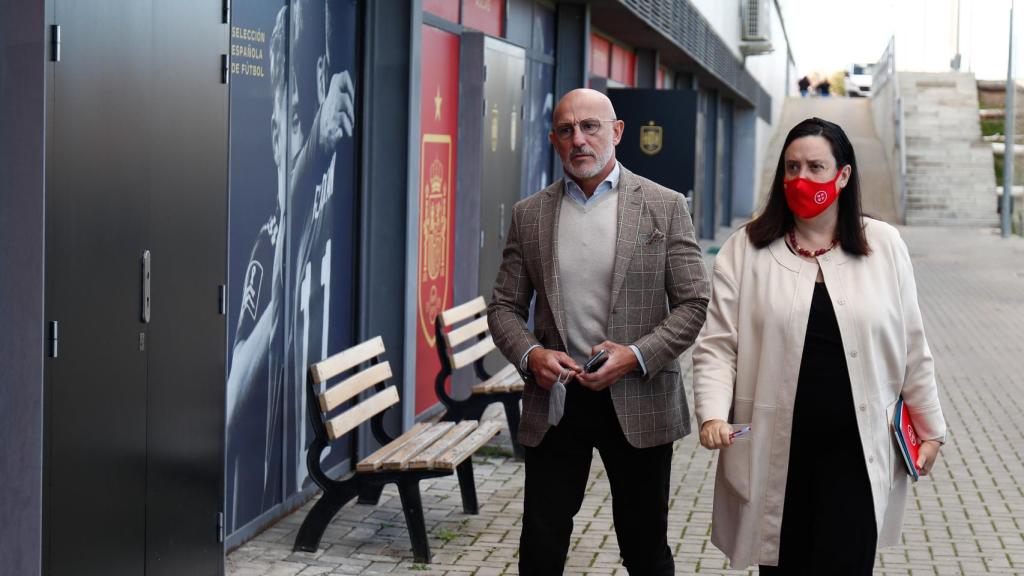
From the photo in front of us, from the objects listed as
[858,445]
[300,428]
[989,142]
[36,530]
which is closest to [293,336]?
[300,428]

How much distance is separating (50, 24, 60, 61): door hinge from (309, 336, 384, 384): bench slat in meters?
2.25

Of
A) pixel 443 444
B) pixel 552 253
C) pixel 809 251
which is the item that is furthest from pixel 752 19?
pixel 809 251

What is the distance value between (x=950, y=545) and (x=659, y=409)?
2.76 meters

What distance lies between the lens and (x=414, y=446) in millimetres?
6387

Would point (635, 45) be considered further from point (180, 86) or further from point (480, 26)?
point (180, 86)

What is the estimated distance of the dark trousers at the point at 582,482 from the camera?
14.0 ft

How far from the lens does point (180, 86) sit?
481 cm

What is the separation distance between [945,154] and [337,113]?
32.9 m

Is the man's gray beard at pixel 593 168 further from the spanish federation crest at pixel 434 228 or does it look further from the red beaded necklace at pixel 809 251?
the spanish federation crest at pixel 434 228

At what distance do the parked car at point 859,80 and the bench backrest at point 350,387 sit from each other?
5521cm

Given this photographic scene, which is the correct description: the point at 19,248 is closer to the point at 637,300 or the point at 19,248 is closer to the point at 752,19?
the point at 637,300

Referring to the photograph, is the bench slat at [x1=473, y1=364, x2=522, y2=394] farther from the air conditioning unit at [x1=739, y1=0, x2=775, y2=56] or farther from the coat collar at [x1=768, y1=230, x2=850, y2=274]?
the air conditioning unit at [x1=739, y1=0, x2=775, y2=56]

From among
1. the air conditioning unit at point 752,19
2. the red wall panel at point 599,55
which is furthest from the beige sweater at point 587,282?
the air conditioning unit at point 752,19

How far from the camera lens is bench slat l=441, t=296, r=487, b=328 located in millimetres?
8016
